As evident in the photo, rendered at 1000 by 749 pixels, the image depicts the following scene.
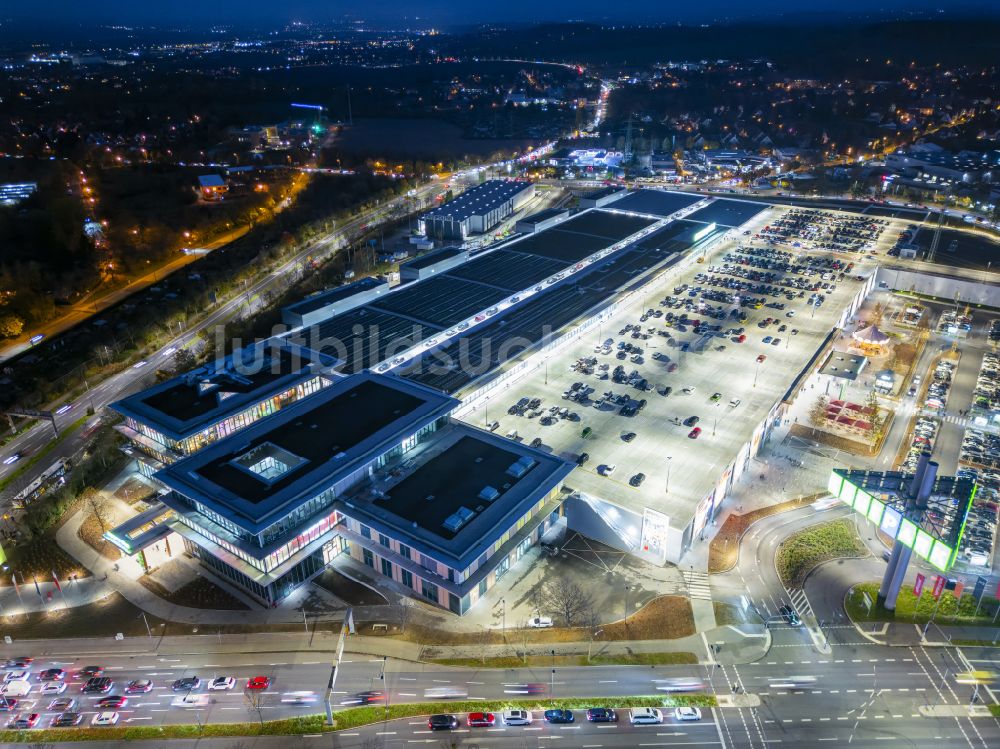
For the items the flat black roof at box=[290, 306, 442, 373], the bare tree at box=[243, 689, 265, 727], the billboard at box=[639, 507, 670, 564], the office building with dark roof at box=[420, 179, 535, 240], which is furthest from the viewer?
the office building with dark roof at box=[420, 179, 535, 240]

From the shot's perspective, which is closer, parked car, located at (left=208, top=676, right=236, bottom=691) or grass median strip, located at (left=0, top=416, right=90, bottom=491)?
parked car, located at (left=208, top=676, right=236, bottom=691)

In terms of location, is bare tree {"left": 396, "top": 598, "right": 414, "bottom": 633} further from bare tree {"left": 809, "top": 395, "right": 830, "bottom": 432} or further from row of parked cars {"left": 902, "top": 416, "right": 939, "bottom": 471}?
row of parked cars {"left": 902, "top": 416, "right": 939, "bottom": 471}

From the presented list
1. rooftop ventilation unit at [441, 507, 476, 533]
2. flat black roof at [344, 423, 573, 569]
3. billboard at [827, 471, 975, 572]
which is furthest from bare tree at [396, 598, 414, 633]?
billboard at [827, 471, 975, 572]

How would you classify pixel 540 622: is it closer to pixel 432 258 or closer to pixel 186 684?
pixel 186 684

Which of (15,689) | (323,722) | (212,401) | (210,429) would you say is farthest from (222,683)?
(212,401)

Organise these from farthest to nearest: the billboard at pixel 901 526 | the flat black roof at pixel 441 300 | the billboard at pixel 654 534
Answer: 1. the flat black roof at pixel 441 300
2. the billboard at pixel 654 534
3. the billboard at pixel 901 526

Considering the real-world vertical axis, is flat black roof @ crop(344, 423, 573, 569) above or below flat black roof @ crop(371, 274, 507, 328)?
below

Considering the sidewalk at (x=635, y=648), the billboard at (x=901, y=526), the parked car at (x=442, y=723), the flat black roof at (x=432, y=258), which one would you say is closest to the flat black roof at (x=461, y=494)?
the sidewalk at (x=635, y=648)

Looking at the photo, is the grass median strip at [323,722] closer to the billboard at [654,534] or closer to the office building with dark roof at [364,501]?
the office building with dark roof at [364,501]
